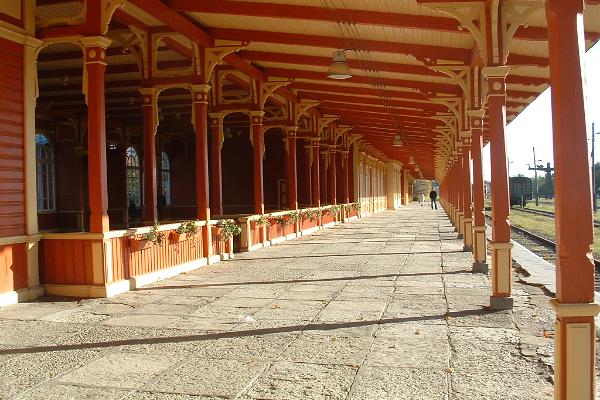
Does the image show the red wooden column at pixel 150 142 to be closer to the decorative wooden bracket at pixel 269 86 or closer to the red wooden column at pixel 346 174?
the decorative wooden bracket at pixel 269 86

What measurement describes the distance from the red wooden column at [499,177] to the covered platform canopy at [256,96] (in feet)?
0.06

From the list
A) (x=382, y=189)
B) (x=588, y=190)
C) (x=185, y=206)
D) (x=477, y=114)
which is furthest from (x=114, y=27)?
(x=382, y=189)

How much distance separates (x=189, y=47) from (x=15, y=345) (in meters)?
7.74

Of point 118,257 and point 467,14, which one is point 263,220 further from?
point 467,14

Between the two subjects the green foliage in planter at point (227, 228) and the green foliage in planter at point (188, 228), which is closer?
the green foliage in planter at point (188, 228)

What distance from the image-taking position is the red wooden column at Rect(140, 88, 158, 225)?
11.0 meters

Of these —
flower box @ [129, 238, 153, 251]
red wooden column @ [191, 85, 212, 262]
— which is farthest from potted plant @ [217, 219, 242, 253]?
flower box @ [129, 238, 153, 251]

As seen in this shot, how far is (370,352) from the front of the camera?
508 cm

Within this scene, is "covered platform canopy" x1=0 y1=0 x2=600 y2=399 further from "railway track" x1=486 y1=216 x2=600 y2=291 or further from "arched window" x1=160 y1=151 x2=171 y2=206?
"arched window" x1=160 y1=151 x2=171 y2=206

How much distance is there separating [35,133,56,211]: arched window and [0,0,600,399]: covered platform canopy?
66 mm

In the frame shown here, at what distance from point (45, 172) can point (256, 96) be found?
9.26 metres

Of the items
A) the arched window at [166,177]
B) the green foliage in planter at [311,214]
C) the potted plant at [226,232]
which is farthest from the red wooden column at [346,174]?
the potted plant at [226,232]

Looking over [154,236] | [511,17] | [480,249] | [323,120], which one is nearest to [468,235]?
[480,249]

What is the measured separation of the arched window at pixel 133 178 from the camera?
24.3 metres
